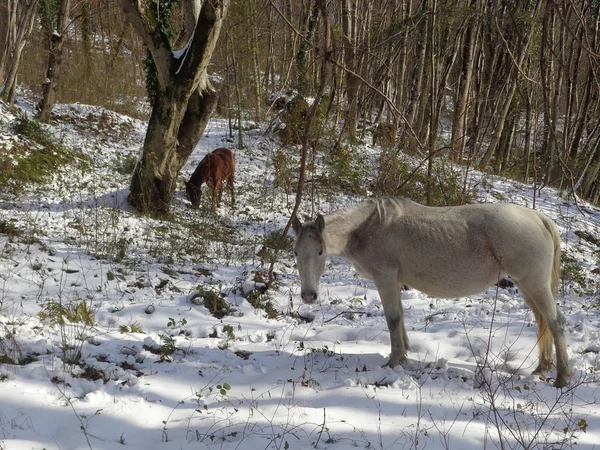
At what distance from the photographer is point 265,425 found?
12.3 ft

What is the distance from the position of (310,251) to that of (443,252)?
1438 millimetres

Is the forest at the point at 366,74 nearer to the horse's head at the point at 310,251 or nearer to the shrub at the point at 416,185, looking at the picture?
the shrub at the point at 416,185

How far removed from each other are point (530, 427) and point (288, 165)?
36.7ft

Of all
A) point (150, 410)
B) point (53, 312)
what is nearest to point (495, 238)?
point (150, 410)

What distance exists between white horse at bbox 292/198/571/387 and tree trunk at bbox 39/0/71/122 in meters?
12.0

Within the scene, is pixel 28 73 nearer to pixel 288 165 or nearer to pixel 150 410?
pixel 288 165

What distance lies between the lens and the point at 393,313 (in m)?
5.09

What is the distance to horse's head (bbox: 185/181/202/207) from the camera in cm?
1147

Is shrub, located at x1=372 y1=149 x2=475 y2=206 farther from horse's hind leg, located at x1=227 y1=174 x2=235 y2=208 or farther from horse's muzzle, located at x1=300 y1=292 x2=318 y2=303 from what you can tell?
horse's muzzle, located at x1=300 y1=292 x2=318 y2=303

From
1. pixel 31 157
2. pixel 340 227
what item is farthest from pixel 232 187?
pixel 340 227

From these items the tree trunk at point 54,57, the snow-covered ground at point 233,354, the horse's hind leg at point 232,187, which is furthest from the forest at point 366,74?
the snow-covered ground at point 233,354

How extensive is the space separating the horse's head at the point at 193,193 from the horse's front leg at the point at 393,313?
7.32m

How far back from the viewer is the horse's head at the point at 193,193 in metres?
11.5

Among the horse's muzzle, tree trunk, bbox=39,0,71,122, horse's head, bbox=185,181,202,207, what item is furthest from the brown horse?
the horse's muzzle
